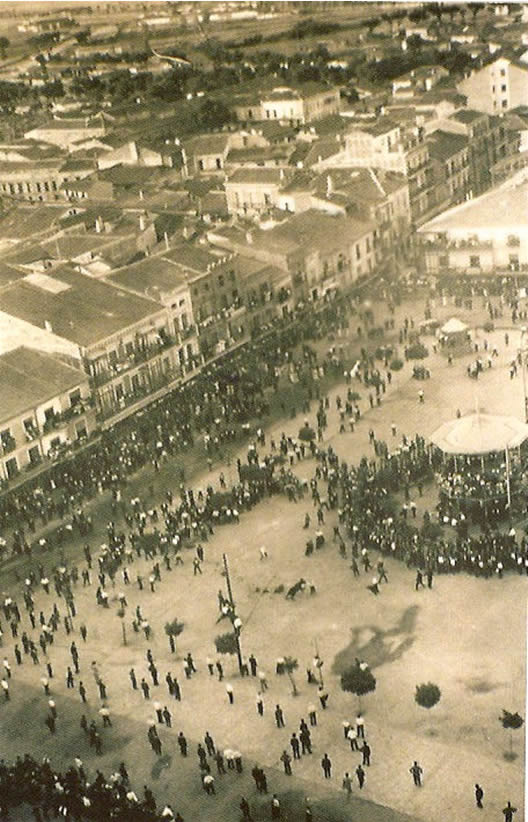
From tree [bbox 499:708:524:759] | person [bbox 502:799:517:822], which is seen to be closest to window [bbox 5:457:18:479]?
tree [bbox 499:708:524:759]

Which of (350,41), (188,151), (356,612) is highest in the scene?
(350,41)

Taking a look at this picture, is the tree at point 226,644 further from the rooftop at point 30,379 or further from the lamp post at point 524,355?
the lamp post at point 524,355

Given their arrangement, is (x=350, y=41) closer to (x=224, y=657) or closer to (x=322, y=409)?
(x=322, y=409)

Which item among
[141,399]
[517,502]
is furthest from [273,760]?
[141,399]

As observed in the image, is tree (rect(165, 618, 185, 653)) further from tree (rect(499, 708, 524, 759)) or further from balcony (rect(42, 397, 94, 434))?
balcony (rect(42, 397, 94, 434))

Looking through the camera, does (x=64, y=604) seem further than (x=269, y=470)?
No

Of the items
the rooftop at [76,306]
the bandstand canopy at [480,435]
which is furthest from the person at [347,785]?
the rooftop at [76,306]

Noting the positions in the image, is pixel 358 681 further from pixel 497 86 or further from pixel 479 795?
pixel 497 86
